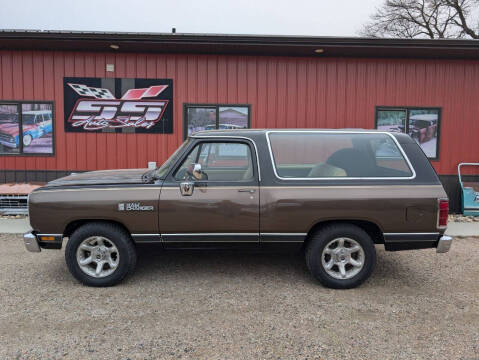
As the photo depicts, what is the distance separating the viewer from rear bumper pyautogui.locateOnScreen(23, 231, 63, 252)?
163 inches

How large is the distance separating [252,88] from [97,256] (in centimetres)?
589

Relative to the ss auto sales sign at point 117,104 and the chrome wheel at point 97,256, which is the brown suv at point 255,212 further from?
the ss auto sales sign at point 117,104

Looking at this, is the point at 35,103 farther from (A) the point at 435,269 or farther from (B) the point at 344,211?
(A) the point at 435,269

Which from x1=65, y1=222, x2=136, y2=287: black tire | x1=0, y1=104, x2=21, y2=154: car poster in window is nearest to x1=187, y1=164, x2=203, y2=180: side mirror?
x1=65, y1=222, x2=136, y2=287: black tire

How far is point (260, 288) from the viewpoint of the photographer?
4.25 meters

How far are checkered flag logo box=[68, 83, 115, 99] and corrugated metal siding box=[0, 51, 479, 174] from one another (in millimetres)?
303

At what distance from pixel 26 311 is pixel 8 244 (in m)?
2.87

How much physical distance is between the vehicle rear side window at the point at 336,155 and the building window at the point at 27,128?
6.68 m

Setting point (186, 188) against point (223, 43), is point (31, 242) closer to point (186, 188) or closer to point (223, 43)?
point (186, 188)

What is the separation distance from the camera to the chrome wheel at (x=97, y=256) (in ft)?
13.7

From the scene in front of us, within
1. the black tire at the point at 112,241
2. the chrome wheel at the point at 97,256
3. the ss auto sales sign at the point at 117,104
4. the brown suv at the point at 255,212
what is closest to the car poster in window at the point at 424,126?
the brown suv at the point at 255,212

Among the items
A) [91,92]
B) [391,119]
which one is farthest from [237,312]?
[391,119]

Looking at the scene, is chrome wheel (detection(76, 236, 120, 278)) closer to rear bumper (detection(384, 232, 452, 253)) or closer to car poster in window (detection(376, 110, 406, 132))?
rear bumper (detection(384, 232, 452, 253))

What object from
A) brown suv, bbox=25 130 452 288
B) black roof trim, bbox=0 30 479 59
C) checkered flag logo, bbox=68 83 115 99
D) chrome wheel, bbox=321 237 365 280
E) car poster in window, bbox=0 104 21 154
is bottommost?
chrome wheel, bbox=321 237 365 280
